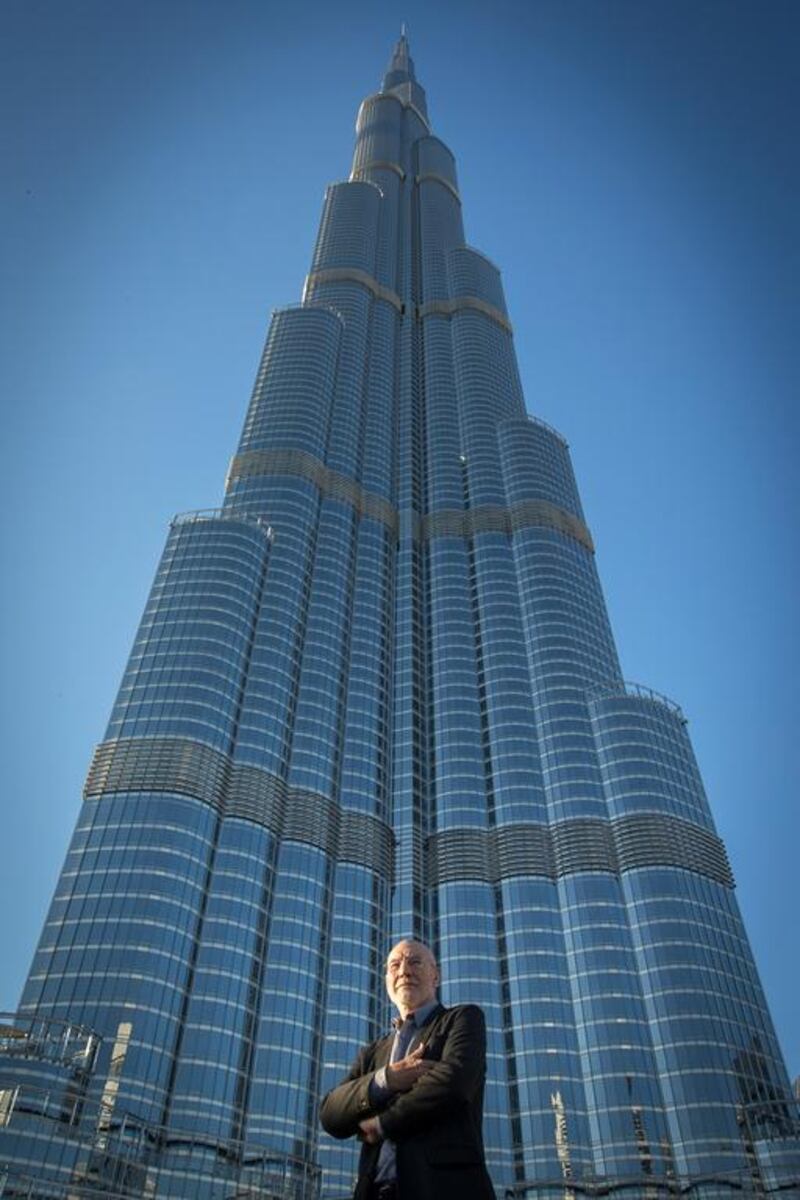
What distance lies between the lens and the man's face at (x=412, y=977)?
35.8ft

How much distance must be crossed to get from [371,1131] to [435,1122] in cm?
59

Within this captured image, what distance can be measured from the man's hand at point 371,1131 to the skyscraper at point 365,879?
77115 mm

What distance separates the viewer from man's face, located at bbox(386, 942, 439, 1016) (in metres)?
10.9

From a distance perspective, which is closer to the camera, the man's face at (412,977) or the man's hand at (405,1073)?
the man's hand at (405,1073)

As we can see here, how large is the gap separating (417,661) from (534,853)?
42.4m

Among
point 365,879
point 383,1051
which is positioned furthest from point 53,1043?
point 383,1051

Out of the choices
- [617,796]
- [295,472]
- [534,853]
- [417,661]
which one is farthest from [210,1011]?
[295,472]

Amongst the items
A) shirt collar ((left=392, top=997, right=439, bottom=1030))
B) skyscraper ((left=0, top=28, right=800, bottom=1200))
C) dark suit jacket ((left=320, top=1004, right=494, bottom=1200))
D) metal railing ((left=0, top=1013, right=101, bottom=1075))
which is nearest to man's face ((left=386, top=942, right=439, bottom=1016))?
shirt collar ((left=392, top=997, right=439, bottom=1030))

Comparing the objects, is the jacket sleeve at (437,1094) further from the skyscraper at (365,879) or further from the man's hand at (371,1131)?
the skyscraper at (365,879)

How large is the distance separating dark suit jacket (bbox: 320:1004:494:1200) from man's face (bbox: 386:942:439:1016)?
933mm

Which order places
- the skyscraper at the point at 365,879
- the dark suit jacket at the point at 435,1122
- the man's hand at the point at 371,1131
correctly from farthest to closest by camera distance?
the skyscraper at the point at 365,879, the man's hand at the point at 371,1131, the dark suit jacket at the point at 435,1122

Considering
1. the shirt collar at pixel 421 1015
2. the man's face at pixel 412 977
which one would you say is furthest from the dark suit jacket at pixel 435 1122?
the man's face at pixel 412 977

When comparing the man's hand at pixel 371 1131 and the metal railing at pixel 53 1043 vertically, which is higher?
the metal railing at pixel 53 1043

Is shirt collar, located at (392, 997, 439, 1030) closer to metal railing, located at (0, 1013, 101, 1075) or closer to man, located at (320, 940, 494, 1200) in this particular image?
man, located at (320, 940, 494, 1200)
